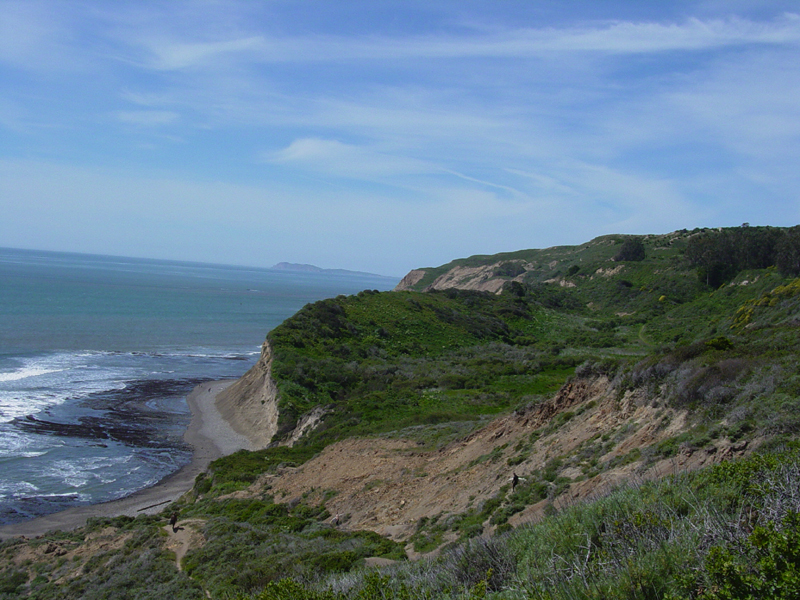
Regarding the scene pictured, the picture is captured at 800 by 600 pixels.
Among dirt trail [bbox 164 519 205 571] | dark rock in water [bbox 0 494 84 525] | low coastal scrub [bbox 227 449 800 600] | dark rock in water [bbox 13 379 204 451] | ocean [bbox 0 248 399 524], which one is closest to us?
low coastal scrub [bbox 227 449 800 600]

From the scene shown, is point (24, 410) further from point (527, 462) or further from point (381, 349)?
point (527, 462)

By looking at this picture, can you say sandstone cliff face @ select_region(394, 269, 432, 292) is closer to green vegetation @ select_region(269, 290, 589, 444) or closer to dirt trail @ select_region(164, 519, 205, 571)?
green vegetation @ select_region(269, 290, 589, 444)

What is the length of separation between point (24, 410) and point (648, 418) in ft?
133

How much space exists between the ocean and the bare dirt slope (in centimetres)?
1161

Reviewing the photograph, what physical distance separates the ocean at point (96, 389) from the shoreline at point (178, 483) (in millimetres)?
695

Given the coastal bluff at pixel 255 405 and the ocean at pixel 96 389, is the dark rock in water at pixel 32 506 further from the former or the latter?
the coastal bluff at pixel 255 405

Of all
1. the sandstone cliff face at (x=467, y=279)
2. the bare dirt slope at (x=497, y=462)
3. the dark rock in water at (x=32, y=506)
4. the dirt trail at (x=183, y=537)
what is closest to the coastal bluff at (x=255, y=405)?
the dark rock in water at (x=32, y=506)

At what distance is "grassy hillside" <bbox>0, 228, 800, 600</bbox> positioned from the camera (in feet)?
16.9

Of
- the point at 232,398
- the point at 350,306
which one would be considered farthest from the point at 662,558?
the point at 350,306

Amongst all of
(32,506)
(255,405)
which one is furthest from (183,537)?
(255,405)

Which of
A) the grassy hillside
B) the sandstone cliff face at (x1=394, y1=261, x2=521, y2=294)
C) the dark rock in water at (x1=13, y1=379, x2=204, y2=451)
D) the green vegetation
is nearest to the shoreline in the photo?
the dark rock in water at (x1=13, y1=379, x2=204, y2=451)

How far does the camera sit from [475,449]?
18.6 metres

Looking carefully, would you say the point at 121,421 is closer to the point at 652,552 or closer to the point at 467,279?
the point at 652,552

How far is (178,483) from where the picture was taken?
28.2 metres
